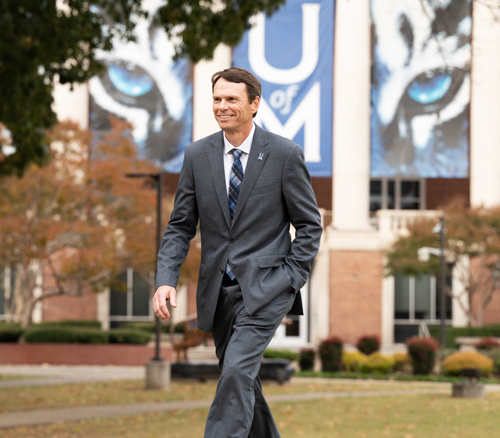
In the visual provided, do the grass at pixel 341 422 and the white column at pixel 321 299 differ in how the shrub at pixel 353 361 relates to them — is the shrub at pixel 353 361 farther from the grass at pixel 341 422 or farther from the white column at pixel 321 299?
the white column at pixel 321 299

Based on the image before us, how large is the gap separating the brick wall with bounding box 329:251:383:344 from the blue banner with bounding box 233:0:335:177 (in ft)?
14.7

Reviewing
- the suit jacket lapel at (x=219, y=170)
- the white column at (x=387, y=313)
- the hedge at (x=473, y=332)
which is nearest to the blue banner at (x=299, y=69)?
the white column at (x=387, y=313)

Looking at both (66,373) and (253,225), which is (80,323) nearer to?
(66,373)

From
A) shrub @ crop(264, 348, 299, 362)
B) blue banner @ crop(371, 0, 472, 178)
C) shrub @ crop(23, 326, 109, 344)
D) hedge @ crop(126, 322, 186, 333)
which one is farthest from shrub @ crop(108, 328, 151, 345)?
blue banner @ crop(371, 0, 472, 178)

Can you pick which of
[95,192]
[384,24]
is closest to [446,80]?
[384,24]

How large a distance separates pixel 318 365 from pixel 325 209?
1235cm

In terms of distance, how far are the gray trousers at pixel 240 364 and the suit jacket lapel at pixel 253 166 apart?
0.45 meters

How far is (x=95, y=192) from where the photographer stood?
80.0ft

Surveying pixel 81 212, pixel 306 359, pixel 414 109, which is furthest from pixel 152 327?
pixel 414 109

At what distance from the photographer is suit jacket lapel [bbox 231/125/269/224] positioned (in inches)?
158

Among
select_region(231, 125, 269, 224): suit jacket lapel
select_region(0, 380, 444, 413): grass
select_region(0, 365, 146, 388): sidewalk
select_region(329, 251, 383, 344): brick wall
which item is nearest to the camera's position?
select_region(231, 125, 269, 224): suit jacket lapel

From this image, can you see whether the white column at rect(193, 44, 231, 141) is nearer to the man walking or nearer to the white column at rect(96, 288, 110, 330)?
the white column at rect(96, 288, 110, 330)

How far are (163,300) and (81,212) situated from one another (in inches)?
864

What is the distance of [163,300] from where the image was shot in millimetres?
3816
